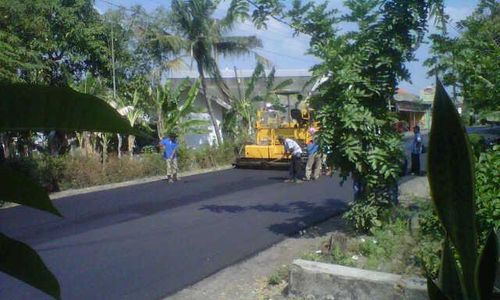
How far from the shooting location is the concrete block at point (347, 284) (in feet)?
16.1

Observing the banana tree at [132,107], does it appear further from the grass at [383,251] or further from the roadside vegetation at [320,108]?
the grass at [383,251]

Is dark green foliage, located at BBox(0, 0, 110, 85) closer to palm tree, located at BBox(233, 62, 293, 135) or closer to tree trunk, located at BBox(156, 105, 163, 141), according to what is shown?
tree trunk, located at BBox(156, 105, 163, 141)

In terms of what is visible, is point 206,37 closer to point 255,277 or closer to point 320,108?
point 320,108

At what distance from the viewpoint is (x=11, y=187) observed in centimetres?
110

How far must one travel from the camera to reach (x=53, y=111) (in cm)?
104

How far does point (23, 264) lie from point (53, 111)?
12.7 inches

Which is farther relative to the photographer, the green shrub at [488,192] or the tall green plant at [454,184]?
the green shrub at [488,192]

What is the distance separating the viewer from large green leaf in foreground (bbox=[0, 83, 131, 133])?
1.01 m

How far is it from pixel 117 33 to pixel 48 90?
21.5 m

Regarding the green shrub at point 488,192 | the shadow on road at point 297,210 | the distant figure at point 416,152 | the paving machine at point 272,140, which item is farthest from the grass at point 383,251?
the paving machine at point 272,140

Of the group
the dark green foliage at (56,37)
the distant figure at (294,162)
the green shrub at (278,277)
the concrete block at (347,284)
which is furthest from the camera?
the dark green foliage at (56,37)

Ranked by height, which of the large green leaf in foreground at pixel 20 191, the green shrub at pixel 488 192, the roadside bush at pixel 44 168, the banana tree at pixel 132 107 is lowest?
the roadside bush at pixel 44 168

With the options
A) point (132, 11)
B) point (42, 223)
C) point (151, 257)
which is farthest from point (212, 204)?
point (132, 11)

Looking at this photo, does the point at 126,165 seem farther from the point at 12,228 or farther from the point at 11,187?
the point at 11,187
